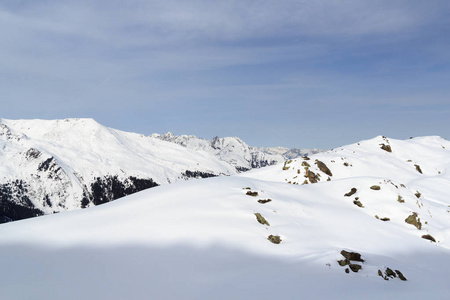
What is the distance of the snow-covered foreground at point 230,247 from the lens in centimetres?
1090

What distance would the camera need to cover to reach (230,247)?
14.6 m

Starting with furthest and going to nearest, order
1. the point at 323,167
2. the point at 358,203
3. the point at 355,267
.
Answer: the point at 323,167, the point at 358,203, the point at 355,267

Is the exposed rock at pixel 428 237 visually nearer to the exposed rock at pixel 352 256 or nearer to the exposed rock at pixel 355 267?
the exposed rock at pixel 352 256

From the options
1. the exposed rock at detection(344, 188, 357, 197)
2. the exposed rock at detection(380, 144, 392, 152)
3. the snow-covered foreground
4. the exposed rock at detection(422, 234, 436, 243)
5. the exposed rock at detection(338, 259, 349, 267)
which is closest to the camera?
the snow-covered foreground

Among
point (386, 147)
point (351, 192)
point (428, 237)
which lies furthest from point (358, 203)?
point (386, 147)

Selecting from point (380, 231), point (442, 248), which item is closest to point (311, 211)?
point (380, 231)

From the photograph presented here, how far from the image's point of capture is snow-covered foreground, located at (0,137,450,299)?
429 inches

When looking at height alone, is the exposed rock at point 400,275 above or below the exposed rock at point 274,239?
below

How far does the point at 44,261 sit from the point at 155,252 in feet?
14.4

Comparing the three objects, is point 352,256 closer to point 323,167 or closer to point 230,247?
point 230,247

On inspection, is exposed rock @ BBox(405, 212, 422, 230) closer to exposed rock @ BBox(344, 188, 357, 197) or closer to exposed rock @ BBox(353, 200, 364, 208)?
exposed rock @ BBox(353, 200, 364, 208)

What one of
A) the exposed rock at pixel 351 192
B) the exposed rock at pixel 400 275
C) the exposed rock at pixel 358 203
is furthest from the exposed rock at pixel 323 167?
the exposed rock at pixel 400 275

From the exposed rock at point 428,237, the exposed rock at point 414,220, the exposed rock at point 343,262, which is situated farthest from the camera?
the exposed rock at point 414,220

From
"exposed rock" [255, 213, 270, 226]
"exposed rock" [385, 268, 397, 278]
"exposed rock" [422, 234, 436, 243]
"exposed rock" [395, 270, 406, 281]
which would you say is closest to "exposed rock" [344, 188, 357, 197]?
"exposed rock" [422, 234, 436, 243]
